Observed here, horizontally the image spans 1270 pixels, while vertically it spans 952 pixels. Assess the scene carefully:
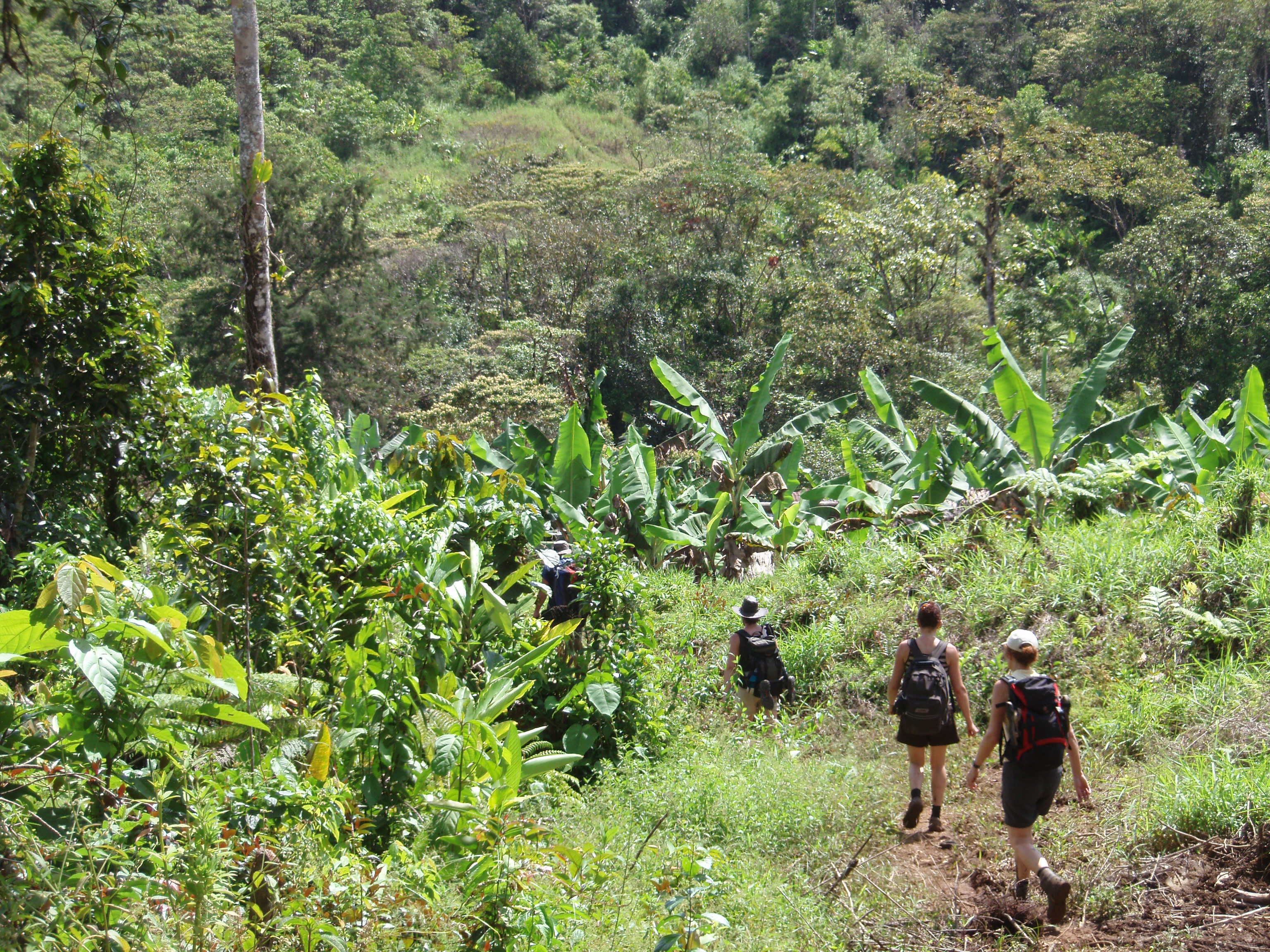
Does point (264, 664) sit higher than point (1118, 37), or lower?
lower

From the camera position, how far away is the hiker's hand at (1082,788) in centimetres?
425

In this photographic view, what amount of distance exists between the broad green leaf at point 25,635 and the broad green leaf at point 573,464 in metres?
5.82

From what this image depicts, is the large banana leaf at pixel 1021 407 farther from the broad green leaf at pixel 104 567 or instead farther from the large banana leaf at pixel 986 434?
the broad green leaf at pixel 104 567

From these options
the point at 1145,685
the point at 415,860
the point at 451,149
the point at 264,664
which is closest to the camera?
the point at 415,860

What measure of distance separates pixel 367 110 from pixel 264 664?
33121mm

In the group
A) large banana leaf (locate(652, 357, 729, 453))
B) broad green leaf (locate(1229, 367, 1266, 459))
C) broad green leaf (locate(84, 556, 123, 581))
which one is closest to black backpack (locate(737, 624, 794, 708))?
large banana leaf (locate(652, 357, 729, 453))

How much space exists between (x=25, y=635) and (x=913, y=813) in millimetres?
3786

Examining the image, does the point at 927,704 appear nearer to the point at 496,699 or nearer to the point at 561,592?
the point at 496,699

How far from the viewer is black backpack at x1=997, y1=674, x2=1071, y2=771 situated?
401cm

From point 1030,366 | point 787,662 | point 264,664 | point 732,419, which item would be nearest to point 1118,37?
point 1030,366

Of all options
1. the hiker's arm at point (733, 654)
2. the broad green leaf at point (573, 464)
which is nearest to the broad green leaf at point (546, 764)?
the hiker's arm at point (733, 654)

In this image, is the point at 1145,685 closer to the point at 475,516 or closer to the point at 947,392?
the point at 947,392

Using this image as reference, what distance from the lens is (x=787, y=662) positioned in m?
6.70

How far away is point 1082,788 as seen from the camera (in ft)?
14.1
